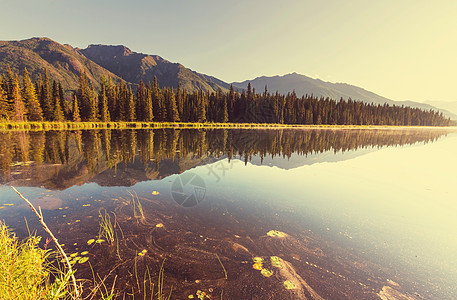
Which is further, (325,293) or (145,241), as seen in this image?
(145,241)

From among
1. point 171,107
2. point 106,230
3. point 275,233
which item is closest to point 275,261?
point 275,233

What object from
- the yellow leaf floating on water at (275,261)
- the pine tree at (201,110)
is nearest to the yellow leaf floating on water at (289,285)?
the yellow leaf floating on water at (275,261)

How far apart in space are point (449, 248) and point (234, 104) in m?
98.8

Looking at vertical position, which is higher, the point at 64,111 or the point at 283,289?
the point at 64,111

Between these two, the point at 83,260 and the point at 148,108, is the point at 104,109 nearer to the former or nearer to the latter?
the point at 148,108

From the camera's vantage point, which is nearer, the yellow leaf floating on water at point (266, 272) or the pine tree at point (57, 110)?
the yellow leaf floating on water at point (266, 272)

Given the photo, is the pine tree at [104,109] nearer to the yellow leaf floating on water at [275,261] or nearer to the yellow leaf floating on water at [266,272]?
the yellow leaf floating on water at [275,261]

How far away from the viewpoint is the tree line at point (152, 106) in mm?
55781

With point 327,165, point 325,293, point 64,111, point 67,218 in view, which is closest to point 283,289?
point 325,293

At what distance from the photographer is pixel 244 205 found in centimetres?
902

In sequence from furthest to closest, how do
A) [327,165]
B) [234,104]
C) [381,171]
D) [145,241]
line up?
[234,104] → [327,165] → [381,171] → [145,241]

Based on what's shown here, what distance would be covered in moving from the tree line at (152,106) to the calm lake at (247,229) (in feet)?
196

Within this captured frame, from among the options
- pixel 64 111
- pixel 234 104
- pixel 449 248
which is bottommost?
pixel 449 248

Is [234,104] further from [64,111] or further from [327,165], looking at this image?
[327,165]
